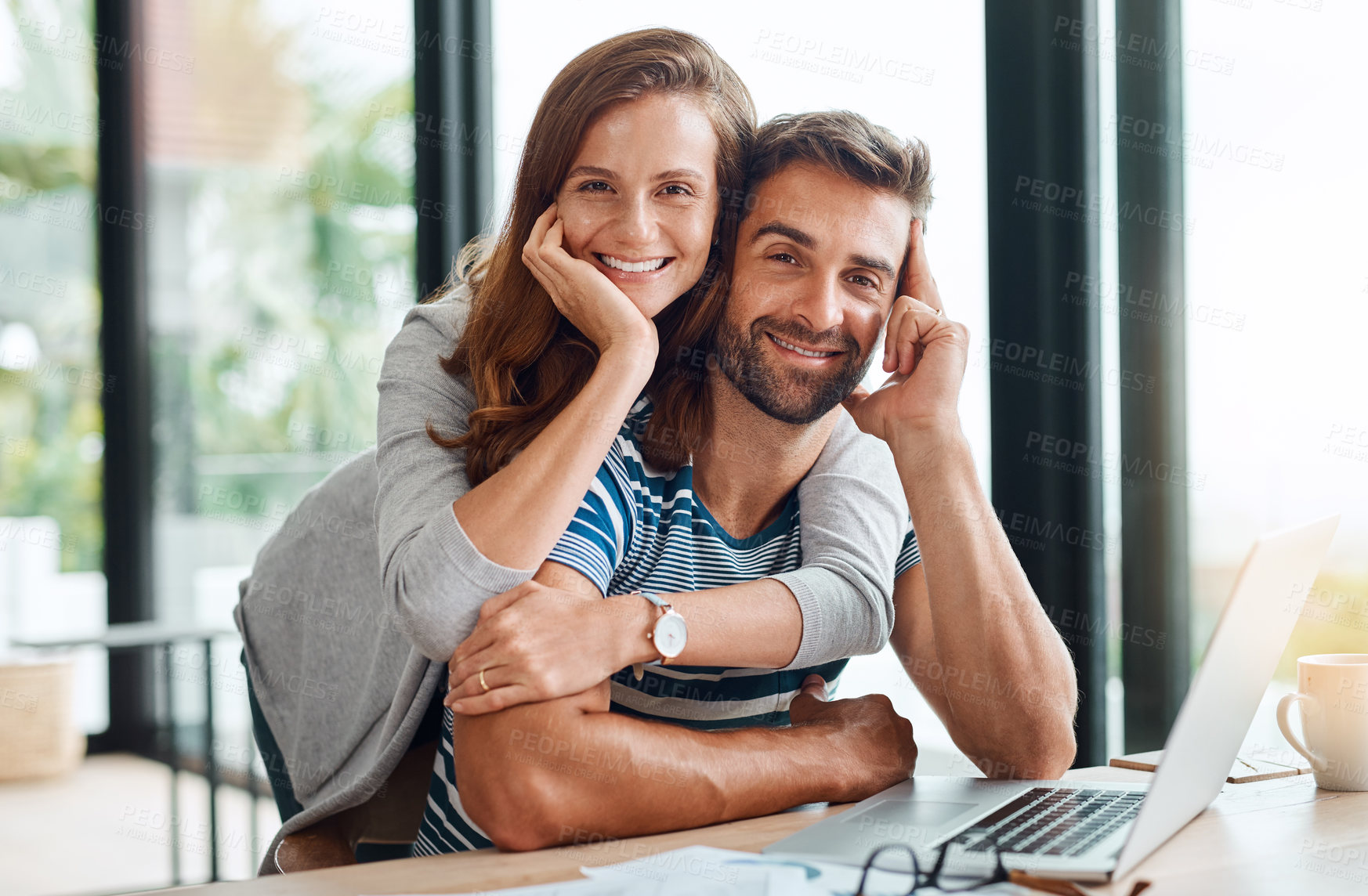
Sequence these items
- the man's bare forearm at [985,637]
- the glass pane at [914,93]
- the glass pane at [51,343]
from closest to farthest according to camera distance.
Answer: the man's bare forearm at [985,637], the glass pane at [914,93], the glass pane at [51,343]

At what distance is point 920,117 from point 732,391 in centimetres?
79

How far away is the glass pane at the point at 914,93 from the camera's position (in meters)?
1.89

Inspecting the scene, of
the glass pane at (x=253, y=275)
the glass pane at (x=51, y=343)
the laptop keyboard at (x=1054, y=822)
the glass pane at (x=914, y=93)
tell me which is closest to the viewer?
the laptop keyboard at (x=1054, y=822)

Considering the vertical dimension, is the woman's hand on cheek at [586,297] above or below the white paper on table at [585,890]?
above

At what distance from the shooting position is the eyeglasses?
2.63ft

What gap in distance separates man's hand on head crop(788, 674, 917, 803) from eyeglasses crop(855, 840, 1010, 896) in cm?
29

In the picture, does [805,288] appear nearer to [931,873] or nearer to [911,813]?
[911,813]

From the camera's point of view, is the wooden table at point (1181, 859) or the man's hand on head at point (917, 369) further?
the man's hand on head at point (917, 369)

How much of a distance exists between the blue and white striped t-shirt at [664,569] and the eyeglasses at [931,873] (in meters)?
0.52

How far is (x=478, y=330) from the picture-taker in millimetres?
1467

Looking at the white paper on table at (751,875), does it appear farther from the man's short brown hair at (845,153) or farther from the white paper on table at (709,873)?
the man's short brown hair at (845,153)

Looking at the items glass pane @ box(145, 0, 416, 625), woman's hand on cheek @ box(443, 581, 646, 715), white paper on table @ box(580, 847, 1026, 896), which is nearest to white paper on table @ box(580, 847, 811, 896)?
white paper on table @ box(580, 847, 1026, 896)

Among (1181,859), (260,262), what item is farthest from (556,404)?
(260,262)

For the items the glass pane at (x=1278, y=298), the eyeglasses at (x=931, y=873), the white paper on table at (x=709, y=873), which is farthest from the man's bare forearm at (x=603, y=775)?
the glass pane at (x=1278, y=298)
